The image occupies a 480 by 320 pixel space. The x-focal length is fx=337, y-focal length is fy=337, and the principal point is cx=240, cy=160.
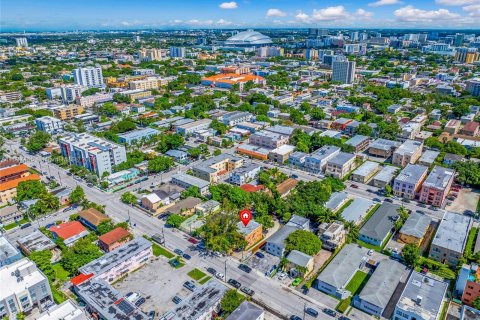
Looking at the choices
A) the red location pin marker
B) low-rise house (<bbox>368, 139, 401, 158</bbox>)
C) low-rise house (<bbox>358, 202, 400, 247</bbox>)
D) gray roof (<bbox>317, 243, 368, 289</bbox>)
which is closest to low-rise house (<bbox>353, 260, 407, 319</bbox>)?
gray roof (<bbox>317, 243, 368, 289</bbox>)

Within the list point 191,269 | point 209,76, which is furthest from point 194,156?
point 209,76

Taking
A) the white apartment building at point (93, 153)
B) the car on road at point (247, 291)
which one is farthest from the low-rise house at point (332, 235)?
the white apartment building at point (93, 153)

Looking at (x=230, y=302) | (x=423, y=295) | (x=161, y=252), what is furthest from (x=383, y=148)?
(x=230, y=302)

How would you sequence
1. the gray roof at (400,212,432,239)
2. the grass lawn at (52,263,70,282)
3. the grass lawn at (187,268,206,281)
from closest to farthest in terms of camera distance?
1. the grass lawn at (52,263,70,282)
2. the grass lawn at (187,268,206,281)
3. the gray roof at (400,212,432,239)

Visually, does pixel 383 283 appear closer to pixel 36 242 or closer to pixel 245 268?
pixel 245 268

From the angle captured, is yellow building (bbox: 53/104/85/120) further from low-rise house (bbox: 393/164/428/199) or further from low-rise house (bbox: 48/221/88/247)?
low-rise house (bbox: 393/164/428/199)

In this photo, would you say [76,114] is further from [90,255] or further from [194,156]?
[90,255]

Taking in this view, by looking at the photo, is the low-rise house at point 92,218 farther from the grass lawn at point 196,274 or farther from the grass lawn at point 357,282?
the grass lawn at point 357,282
